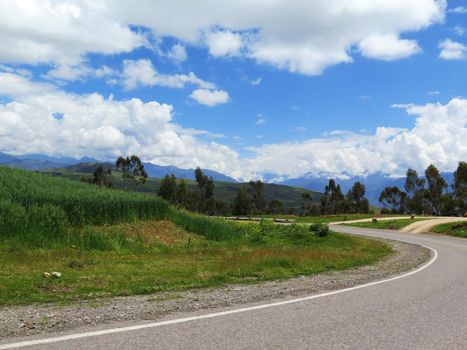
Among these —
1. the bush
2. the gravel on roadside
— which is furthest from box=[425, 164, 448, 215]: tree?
the gravel on roadside

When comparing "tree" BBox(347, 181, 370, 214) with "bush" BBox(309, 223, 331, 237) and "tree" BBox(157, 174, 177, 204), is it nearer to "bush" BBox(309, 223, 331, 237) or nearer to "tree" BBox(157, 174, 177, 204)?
"tree" BBox(157, 174, 177, 204)

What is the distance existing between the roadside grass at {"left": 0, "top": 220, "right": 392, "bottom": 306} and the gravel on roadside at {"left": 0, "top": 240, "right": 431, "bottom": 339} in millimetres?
776

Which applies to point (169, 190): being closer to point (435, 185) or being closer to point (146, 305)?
point (435, 185)

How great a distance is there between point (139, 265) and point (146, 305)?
6.57 metres

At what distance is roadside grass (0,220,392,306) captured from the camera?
10.8m

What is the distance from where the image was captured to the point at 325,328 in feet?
23.9

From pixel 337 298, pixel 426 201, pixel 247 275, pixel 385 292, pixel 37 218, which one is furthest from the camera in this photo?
pixel 426 201

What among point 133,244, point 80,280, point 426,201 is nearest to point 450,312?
point 80,280

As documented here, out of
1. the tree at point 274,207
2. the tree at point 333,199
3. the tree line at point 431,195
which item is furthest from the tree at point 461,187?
the tree at point 274,207

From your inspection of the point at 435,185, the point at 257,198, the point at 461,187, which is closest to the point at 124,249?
the point at 461,187

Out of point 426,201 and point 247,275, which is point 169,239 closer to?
point 247,275

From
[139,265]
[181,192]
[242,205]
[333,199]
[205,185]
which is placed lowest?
[139,265]

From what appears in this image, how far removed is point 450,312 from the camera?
29.2 feet

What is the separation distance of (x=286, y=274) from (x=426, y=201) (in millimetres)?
107277
